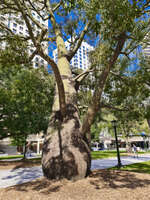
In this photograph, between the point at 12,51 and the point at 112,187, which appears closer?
the point at 112,187

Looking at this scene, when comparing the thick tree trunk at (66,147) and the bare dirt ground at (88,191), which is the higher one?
the thick tree trunk at (66,147)

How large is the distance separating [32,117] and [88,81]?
593 cm

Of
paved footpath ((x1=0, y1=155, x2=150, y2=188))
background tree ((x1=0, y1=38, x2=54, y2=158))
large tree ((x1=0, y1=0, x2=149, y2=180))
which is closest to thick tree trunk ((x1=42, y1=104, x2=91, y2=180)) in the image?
large tree ((x1=0, y1=0, x2=149, y2=180))

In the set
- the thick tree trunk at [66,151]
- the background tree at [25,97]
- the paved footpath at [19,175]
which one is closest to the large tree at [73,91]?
the thick tree trunk at [66,151]

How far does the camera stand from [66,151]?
481cm

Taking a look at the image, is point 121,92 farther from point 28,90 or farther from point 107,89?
point 28,90

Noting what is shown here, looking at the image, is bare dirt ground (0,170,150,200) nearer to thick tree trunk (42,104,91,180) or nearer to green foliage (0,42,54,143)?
thick tree trunk (42,104,91,180)

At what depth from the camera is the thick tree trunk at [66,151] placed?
4.66 m

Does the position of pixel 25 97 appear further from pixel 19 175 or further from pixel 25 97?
pixel 19 175

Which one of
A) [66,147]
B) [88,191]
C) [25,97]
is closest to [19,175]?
[66,147]

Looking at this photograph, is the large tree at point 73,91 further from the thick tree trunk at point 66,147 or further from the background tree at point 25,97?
the background tree at point 25,97

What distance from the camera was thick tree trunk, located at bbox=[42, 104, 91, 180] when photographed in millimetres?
4664

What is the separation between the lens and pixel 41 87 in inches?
417

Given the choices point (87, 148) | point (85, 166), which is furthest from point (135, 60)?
point (85, 166)
